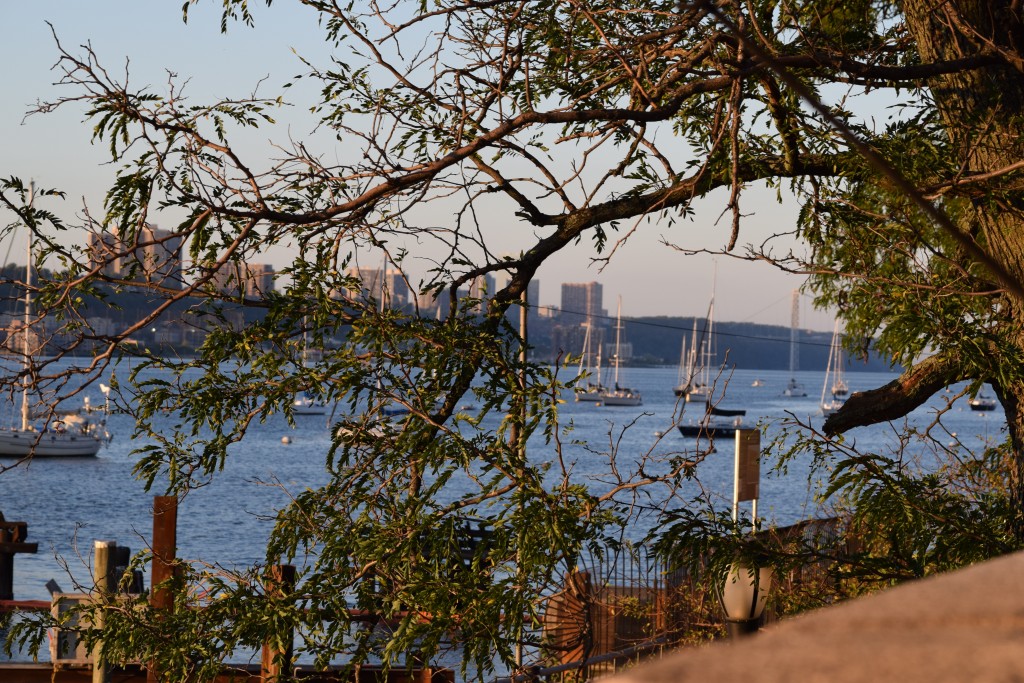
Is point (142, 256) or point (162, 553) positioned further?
point (162, 553)

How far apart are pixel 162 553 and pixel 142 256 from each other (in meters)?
2.30

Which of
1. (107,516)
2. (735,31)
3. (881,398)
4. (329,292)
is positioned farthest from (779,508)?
(735,31)

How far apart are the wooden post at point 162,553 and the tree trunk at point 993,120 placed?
432cm

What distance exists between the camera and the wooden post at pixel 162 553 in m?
6.10

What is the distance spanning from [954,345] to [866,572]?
1.39m

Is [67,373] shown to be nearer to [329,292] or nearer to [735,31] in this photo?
[329,292]

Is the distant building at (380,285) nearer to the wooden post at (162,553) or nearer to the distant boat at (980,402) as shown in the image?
the wooden post at (162,553)

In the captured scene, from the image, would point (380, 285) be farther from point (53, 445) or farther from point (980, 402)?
point (53, 445)

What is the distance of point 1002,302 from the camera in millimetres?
6242

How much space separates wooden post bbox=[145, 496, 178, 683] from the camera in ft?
20.0

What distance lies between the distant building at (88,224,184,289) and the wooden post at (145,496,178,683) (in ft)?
4.65

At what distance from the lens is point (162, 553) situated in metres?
7.19

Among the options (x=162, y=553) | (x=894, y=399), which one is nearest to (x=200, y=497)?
(x=162, y=553)

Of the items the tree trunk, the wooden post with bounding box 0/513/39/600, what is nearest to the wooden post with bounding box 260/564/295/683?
the tree trunk
